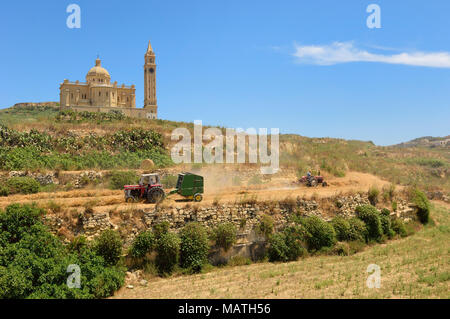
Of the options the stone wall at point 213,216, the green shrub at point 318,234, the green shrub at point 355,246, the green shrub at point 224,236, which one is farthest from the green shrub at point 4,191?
the green shrub at point 355,246

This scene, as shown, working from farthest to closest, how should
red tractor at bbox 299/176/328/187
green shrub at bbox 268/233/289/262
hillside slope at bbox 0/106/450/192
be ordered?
1. hillside slope at bbox 0/106/450/192
2. red tractor at bbox 299/176/328/187
3. green shrub at bbox 268/233/289/262

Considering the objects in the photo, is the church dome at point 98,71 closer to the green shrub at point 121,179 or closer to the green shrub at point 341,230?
the green shrub at point 121,179

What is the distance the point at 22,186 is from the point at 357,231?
1672cm

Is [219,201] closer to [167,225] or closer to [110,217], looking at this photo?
[167,225]

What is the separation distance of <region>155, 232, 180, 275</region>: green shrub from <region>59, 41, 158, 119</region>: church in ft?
128

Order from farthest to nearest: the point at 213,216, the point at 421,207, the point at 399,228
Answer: the point at 421,207 < the point at 399,228 < the point at 213,216

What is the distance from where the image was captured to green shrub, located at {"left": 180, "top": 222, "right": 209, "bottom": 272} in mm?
12180

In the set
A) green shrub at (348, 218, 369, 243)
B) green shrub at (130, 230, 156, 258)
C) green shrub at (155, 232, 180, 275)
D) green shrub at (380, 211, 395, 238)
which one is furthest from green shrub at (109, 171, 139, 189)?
green shrub at (380, 211, 395, 238)

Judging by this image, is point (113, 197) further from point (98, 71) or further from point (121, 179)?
point (98, 71)

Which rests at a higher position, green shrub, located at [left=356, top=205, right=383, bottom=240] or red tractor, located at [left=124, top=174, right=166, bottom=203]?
red tractor, located at [left=124, top=174, right=166, bottom=203]

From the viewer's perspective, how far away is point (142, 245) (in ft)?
38.9

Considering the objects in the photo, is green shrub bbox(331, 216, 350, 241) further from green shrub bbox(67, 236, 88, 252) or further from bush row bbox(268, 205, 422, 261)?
green shrub bbox(67, 236, 88, 252)

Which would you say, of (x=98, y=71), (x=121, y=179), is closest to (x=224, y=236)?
(x=121, y=179)
